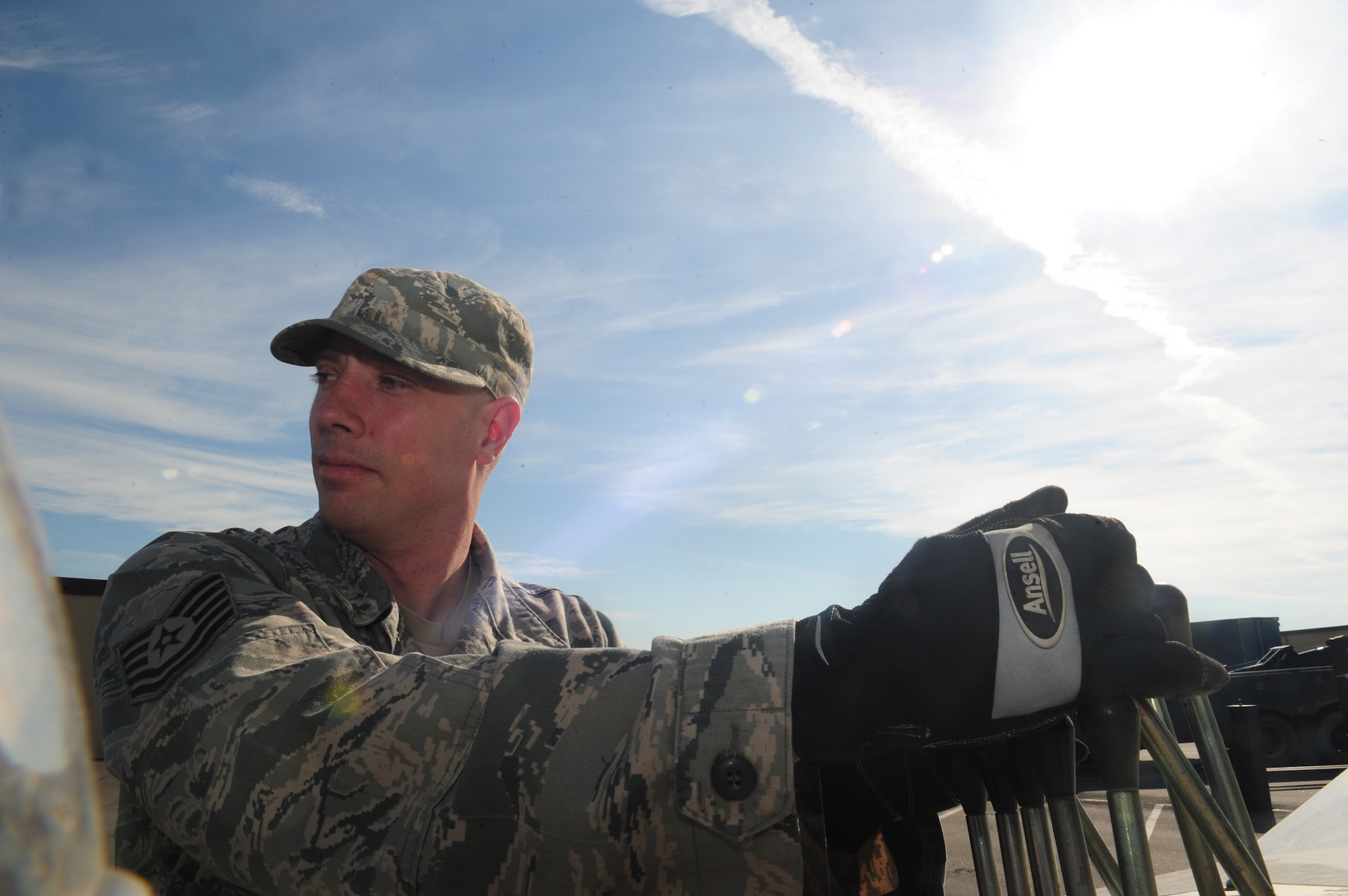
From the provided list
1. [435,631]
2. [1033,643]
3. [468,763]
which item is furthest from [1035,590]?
[435,631]

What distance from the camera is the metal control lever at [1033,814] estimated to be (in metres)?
1.03

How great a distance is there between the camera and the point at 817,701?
3.11ft

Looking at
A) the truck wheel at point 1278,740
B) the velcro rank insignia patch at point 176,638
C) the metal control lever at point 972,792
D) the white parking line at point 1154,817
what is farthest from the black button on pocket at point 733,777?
the truck wheel at point 1278,740

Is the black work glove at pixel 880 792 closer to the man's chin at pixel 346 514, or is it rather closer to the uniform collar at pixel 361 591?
the uniform collar at pixel 361 591

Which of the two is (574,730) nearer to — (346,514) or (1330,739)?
(346,514)

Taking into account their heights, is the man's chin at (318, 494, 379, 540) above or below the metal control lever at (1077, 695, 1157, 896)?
above

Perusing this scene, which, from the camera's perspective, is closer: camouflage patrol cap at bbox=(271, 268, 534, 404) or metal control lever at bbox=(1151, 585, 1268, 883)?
metal control lever at bbox=(1151, 585, 1268, 883)

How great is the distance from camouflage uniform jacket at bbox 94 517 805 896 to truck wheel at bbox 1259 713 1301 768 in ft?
41.2

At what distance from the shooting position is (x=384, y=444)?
216 cm

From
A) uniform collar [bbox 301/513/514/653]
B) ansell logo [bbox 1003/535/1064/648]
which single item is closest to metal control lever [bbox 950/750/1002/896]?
ansell logo [bbox 1003/535/1064/648]

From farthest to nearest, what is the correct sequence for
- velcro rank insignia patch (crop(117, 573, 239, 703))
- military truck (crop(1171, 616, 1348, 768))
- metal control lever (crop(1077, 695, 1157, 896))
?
military truck (crop(1171, 616, 1348, 768)) → velcro rank insignia patch (crop(117, 573, 239, 703)) → metal control lever (crop(1077, 695, 1157, 896))

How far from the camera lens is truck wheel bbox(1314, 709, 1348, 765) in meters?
10.7

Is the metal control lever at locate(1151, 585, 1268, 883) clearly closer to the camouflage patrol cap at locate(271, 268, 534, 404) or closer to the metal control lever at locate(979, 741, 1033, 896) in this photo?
the metal control lever at locate(979, 741, 1033, 896)

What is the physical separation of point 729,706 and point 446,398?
162 centimetres
